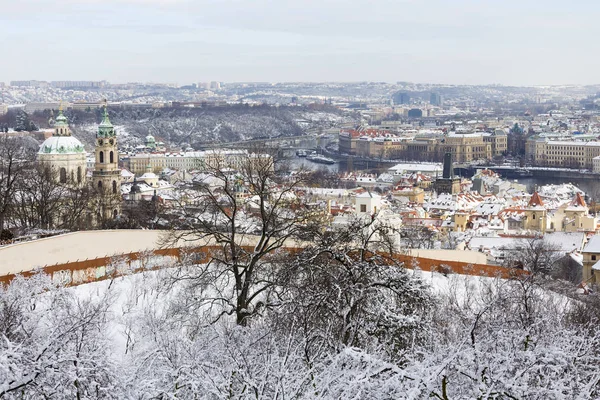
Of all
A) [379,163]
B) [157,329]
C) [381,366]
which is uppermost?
[381,366]

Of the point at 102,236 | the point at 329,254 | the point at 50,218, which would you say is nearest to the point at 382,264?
the point at 329,254

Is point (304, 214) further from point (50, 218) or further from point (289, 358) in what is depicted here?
point (50, 218)

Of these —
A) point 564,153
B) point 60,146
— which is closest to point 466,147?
point 564,153

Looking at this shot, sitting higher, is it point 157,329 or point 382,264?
point 382,264

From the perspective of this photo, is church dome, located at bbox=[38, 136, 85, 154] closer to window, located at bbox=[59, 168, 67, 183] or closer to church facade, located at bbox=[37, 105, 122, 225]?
church facade, located at bbox=[37, 105, 122, 225]

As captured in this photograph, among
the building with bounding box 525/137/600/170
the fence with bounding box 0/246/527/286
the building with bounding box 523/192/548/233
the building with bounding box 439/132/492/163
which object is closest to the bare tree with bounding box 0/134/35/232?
the fence with bounding box 0/246/527/286

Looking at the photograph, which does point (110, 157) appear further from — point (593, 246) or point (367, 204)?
point (593, 246)
